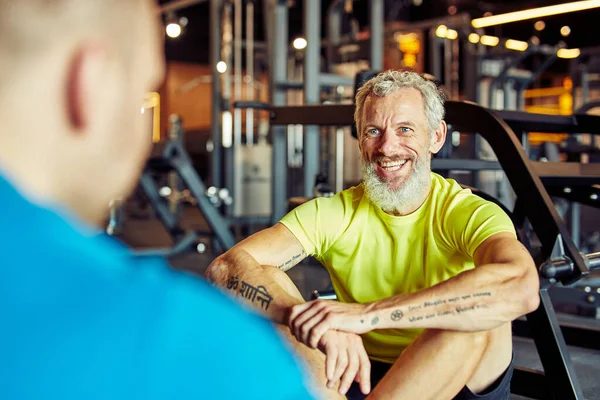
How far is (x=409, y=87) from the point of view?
183cm

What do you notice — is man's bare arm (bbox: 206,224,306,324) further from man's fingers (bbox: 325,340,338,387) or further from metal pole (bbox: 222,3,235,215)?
metal pole (bbox: 222,3,235,215)

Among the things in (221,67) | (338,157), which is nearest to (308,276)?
(338,157)

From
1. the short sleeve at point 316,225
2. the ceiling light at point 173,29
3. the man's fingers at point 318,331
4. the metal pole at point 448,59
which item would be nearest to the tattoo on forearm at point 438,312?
the man's fingers at point 318,331

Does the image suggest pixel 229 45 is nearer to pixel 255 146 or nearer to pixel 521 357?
pixel 255 146

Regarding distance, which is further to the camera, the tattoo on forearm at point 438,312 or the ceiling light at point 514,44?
the ceiling light at point 514,44

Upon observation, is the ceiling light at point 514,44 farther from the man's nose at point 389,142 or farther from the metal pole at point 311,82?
the man's nose at point 389,142

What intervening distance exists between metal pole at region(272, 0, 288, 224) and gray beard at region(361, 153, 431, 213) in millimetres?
3011

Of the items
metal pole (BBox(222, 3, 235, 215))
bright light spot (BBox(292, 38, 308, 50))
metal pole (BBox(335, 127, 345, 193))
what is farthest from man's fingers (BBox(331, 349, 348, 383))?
bright light spot (BBox(292, 38, 308, 50))

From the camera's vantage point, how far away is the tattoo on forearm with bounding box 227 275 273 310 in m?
1.53

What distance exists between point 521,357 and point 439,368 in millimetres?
1505

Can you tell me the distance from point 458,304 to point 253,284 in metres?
0.43

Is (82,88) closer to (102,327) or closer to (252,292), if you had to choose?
(102,327)

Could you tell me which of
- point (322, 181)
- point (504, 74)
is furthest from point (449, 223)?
point (504, 74)

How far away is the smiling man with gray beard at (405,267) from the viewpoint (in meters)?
1.48
